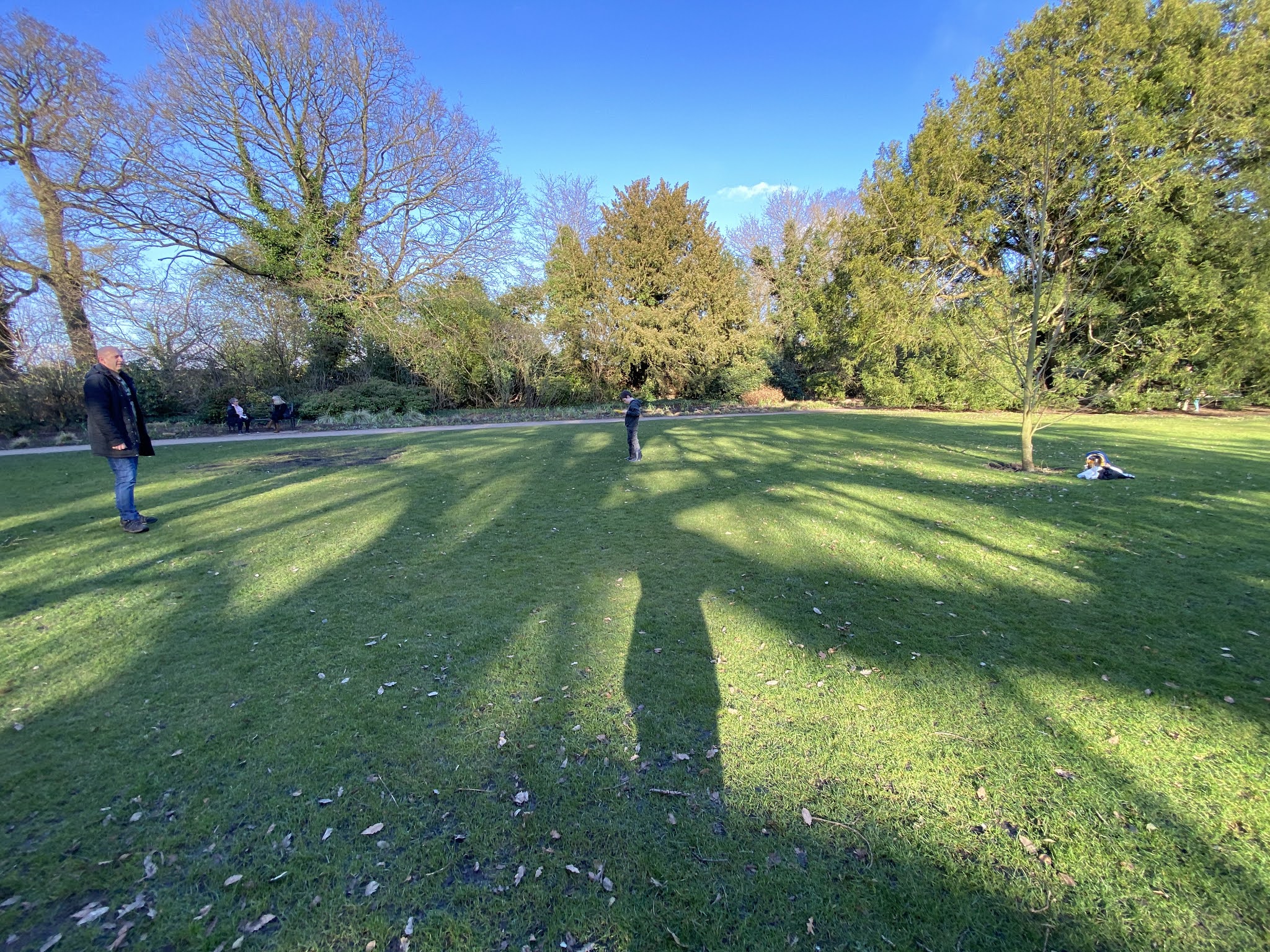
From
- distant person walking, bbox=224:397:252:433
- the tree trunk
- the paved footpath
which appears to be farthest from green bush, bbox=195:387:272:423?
the tree trunk

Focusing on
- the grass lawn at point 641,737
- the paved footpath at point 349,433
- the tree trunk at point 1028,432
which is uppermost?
the paved footpath at point 349,433

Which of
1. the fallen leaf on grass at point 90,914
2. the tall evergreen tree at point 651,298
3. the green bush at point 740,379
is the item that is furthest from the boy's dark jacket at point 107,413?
the green bush at point 740,379

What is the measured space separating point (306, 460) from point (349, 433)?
5.70m

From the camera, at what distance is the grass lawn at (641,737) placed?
1.91 metres

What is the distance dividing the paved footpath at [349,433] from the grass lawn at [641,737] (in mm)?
9653

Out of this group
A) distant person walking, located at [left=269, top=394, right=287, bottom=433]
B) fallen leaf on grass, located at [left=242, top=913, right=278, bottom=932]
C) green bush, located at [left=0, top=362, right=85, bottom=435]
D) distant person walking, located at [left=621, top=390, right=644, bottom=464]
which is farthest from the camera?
distant person walking, located at [left=269, top=394, right=287, bottom=433]

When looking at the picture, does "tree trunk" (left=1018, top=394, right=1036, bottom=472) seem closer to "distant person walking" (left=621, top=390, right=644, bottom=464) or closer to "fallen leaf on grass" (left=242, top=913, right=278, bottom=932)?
"distant person walking" (left=621, top=390, right=644, bottom=464)

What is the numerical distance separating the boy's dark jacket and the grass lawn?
3.50ft

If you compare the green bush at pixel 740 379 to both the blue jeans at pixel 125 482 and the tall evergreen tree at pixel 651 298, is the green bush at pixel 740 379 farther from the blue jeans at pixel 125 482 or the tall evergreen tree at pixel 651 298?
the blue jeans at pixel 125 482

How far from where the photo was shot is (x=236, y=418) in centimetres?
1669

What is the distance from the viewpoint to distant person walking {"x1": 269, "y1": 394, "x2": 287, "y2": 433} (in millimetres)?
16766

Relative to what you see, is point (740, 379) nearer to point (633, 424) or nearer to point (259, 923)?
point (633, 424)

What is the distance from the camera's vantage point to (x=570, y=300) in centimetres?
2539

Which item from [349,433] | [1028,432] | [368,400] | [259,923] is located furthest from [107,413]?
[368,400]
